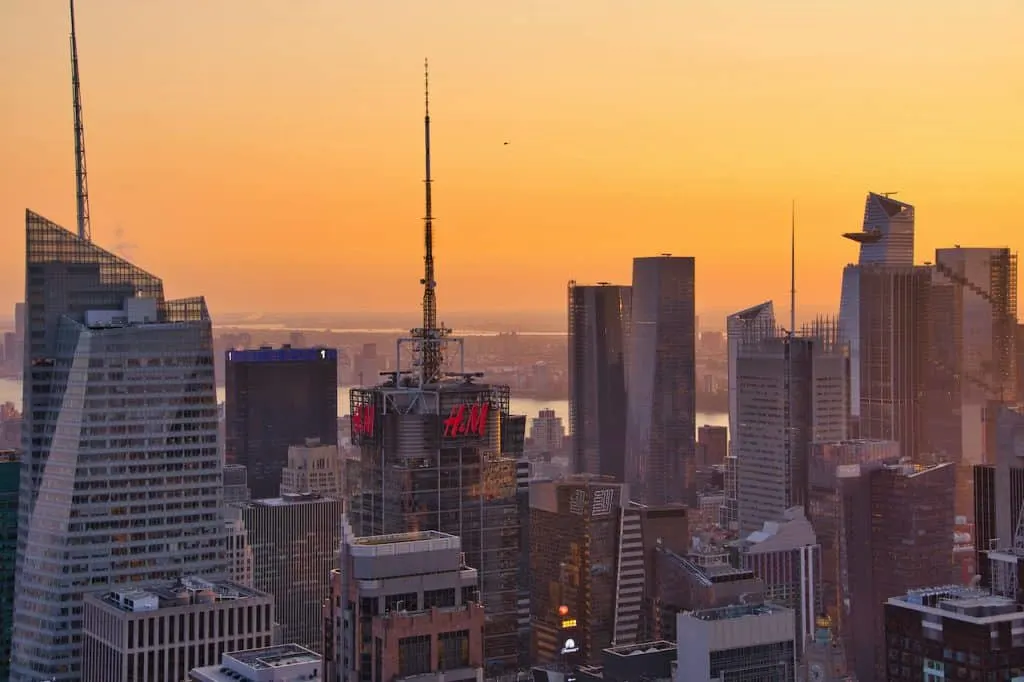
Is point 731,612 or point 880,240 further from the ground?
point 880,240

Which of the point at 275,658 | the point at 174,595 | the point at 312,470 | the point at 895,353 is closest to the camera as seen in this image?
the point at 275,658

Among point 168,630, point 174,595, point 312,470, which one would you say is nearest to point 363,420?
point 174,595

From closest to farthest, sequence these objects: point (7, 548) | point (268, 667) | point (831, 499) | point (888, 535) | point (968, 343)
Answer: point (268, 667) < point (7, 548) < point (888, 535) < point (831, 499) < point (968, 343)

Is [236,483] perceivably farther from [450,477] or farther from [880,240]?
[880,240]

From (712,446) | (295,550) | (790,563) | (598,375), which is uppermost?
(598,375)

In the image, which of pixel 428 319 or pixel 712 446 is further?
pixel 712 446

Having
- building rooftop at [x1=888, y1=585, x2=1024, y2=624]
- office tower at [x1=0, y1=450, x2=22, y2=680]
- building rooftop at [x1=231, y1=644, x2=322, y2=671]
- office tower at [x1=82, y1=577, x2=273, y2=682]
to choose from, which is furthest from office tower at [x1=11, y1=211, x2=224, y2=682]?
building rooftop at [x1=888, y1=585, x2=1024, y2=624]

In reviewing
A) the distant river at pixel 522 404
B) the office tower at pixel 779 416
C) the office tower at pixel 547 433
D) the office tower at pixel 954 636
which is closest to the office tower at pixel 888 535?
the office tower at pixel 779 416

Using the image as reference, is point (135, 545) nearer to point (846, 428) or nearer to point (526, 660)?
point (526, 660)
